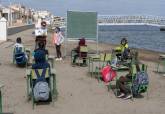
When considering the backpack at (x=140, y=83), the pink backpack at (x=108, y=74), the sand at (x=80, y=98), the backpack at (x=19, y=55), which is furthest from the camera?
the backpack at (x=19, y=55)

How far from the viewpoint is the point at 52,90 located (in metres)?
11.9

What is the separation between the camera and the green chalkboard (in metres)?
21.5

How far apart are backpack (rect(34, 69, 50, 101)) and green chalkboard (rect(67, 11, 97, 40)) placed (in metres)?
10.5

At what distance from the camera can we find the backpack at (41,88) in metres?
10.9

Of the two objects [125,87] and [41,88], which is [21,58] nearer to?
[125,87]

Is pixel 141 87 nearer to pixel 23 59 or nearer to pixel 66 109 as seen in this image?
pixel 66 109

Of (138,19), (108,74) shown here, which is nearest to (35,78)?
(108,74)

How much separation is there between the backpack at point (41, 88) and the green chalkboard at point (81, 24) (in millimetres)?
10546

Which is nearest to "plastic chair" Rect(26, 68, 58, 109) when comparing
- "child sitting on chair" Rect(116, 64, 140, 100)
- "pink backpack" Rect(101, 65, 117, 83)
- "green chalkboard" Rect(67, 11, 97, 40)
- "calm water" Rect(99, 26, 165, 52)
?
"child sitting on chair" Rect(116, 64, 140, 100)

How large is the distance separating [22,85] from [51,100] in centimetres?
252

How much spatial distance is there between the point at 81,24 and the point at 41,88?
10781mm

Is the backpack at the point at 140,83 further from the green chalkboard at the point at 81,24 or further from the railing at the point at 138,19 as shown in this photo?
the railing at the point at 138,19

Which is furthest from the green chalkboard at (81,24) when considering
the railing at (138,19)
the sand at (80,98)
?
the railing at (138,19)

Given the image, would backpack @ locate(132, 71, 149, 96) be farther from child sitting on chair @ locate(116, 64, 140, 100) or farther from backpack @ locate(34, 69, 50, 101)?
backpack @ locate(34, 69, 50, 101)
